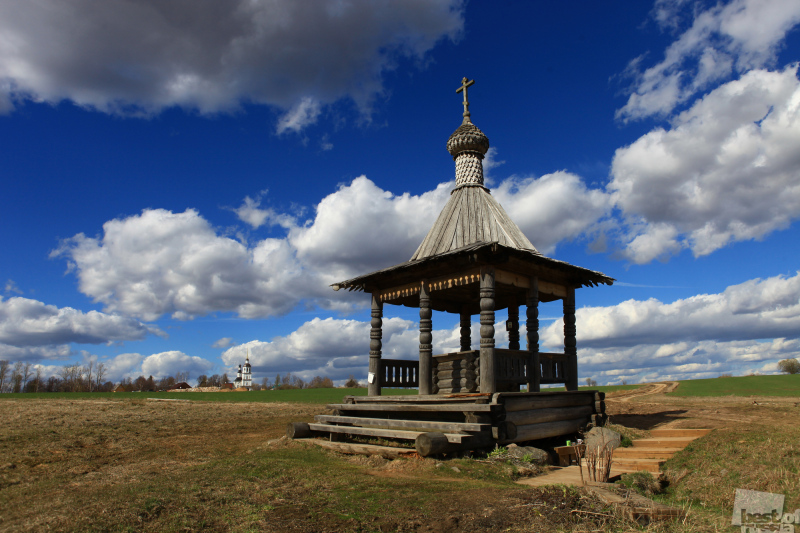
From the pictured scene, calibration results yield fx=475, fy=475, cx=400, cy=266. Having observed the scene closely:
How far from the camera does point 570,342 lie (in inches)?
549

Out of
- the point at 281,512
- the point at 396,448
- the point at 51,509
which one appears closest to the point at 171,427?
the point at 396,448

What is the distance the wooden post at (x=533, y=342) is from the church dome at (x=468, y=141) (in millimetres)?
5184

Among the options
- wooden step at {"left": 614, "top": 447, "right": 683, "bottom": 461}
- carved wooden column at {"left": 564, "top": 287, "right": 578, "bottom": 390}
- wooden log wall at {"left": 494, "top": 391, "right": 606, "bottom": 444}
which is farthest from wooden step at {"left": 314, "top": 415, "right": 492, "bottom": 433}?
carved wooden column at {"left": 564, "top": 287, "right": 578, "bottom": 390}

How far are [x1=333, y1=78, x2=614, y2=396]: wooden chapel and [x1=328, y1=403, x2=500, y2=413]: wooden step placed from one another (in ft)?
3.41

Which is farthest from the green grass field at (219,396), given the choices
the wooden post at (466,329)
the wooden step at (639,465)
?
the wooden step at (639,465)

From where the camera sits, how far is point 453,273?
40.7ft

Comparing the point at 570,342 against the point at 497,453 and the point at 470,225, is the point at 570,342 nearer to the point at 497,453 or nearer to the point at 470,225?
the point at 470,225

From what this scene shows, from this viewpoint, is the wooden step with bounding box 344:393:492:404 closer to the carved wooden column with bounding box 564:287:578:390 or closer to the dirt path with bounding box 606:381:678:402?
the carved wooden column with bounding box 564:287:578:390

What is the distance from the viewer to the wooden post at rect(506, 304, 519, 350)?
16625mm

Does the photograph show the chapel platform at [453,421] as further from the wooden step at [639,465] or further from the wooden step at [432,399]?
the wooden step at [639,465]

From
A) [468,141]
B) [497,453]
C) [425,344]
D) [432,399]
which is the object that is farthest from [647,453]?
[468,141]

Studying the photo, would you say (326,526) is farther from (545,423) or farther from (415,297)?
(415,297)

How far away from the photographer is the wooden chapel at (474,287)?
1148 centimetres

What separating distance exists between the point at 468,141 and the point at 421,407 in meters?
8.64
